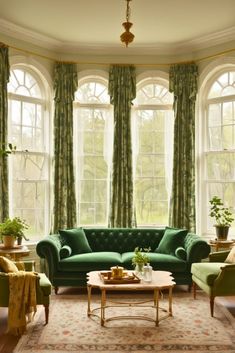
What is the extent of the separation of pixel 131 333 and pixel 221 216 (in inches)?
147

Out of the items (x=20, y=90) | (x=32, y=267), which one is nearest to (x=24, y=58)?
(x=20, y=90)

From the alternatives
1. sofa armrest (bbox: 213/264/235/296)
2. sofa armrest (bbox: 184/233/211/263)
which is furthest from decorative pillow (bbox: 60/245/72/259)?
sofa armrest (bbox: 213/264/235/296)

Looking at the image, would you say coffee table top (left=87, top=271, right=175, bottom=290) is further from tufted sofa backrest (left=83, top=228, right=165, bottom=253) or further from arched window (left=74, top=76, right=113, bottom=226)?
arched window (left=74, top=76, right=113, bottom=226)

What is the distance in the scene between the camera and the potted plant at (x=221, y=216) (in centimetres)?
759

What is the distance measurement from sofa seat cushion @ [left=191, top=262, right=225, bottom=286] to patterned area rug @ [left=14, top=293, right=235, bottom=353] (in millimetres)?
430

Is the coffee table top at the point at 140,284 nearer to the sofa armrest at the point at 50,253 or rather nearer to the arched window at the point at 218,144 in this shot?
the sofa armrest at the point at 50,253

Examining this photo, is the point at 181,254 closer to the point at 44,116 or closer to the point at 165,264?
the point at 165,264

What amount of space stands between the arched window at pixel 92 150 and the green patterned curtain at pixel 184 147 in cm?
127

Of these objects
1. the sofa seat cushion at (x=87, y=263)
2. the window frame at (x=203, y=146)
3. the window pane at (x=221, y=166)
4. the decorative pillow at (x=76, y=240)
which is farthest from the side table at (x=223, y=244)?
the decorative pillow at (x=76, y=240)

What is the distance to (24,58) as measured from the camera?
803cm

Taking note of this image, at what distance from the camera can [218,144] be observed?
8367mm

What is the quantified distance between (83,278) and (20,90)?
358 cm

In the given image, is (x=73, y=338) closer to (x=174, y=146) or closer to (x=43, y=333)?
(x=43, y=333)

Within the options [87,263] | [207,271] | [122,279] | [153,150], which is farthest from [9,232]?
[153,150]
